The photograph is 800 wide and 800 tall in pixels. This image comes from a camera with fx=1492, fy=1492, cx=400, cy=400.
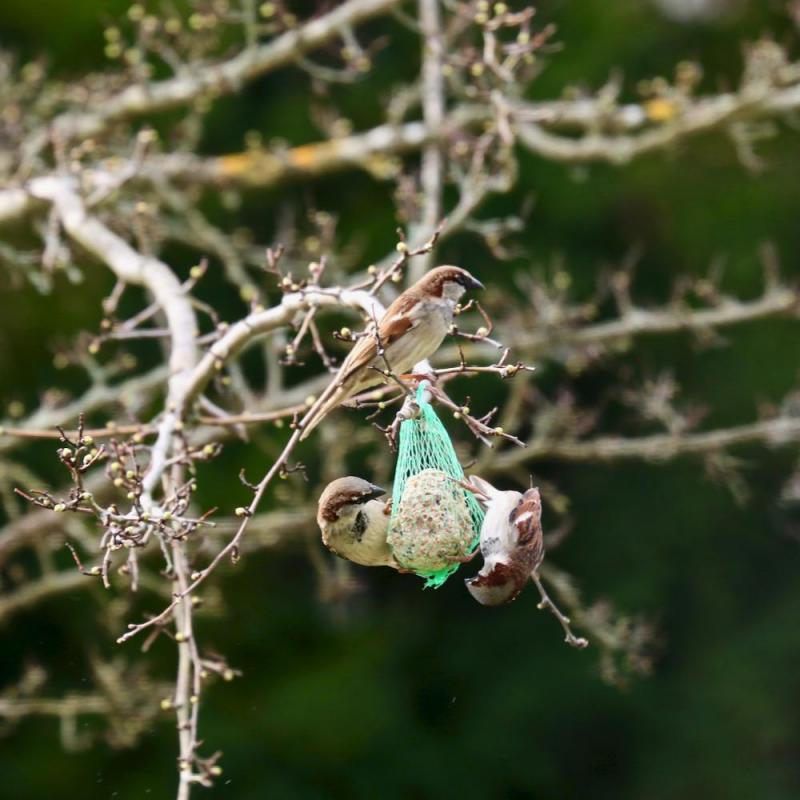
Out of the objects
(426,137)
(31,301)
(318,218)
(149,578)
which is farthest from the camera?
(31,301)

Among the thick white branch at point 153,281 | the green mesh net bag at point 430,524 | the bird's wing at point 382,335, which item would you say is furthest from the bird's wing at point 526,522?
the thick white branch at point 153,281

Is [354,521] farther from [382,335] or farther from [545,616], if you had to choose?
[545,616]

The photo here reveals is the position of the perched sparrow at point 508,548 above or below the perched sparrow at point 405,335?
below

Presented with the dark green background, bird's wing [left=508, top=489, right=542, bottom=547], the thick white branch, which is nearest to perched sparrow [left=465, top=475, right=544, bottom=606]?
bird's wing [left=508, top=489, right=542, bottom=547]

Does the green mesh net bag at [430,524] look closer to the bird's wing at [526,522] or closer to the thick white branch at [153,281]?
the bird's wing at [526,522]

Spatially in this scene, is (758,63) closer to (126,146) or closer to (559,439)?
(559,439)

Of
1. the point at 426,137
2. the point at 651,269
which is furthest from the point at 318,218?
the point at 651,269

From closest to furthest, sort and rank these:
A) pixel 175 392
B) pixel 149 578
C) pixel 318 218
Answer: pixel 175 392
pixel 318 218
pixel 149 578
